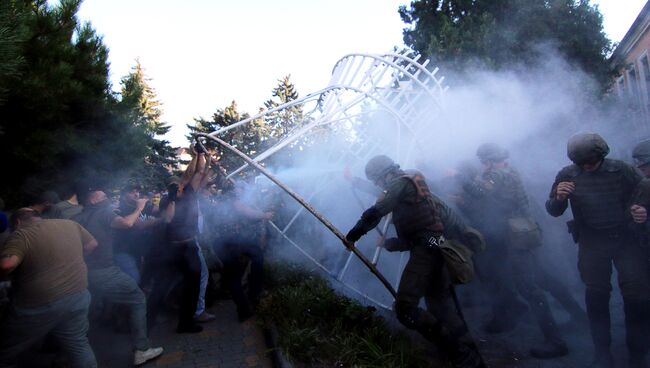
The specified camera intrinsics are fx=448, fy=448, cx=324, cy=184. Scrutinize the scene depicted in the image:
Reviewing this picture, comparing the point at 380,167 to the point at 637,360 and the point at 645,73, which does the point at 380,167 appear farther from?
the point at 645,73

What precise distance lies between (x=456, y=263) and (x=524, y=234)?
3.73 feet

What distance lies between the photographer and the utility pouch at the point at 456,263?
3.54m

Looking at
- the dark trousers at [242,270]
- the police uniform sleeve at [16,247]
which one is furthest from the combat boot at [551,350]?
the police uniform sleeve at [16,247]

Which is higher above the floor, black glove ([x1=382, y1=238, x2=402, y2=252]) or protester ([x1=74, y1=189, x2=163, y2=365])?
black glove ([x1=382, y1=238, x2=402, y2=252])

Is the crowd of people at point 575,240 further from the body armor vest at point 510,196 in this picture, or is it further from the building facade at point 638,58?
the building facade at point 638,58

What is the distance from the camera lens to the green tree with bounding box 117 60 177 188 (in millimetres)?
5980

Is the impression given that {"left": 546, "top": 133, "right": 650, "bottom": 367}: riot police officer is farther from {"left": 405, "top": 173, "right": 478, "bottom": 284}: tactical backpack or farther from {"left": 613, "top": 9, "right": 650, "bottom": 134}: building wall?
{"left": 613, "top": 9, "right": 650, "bottom": 134}: building wall

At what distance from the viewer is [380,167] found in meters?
4.07

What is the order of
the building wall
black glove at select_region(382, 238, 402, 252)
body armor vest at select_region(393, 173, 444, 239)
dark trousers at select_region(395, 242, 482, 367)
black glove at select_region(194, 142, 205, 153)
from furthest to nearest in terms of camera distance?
Result: the building wall, black glove at select_region(194, 142, 205, 153), black glove at select_region(382, 238, 402, 252), body armor vest at select_region(393, 173, 444, 239), dark trousers at select_region(395, 242, 482, 367)

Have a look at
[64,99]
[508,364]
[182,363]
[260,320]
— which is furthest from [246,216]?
[508,364]

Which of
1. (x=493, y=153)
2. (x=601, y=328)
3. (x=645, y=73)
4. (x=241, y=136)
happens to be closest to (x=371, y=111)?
(x=493, y=153)

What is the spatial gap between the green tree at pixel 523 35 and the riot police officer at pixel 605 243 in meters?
4.46

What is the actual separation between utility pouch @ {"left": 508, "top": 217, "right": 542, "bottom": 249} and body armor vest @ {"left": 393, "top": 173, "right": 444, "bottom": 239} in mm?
1018

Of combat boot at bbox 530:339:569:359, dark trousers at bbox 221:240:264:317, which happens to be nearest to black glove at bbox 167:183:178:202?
dark trousers at bbox 221:240:264:317
